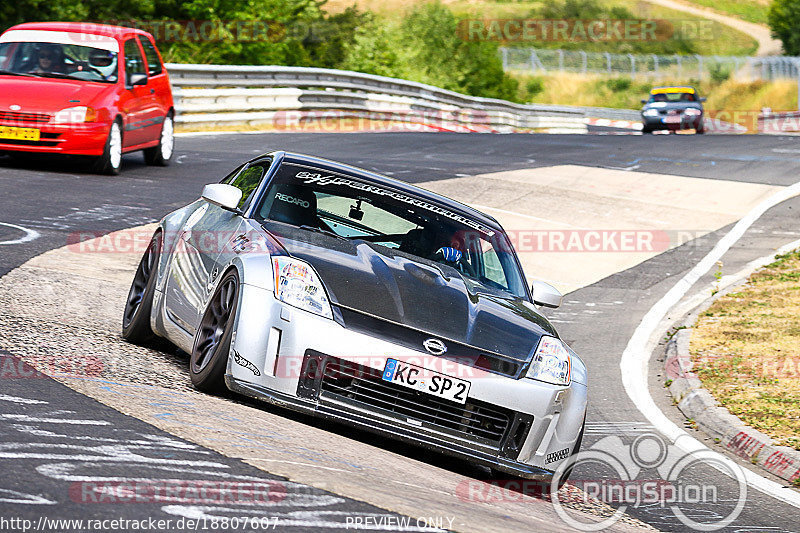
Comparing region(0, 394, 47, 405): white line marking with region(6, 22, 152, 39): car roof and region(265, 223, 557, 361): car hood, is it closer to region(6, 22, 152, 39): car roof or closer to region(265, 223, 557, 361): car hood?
region(265, 223, 557, 361): car hood

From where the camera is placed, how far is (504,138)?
27781mm

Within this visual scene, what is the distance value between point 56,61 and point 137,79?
3.44 ft

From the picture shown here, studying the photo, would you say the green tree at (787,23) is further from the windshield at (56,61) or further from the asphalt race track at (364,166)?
the windshield at (56,61)

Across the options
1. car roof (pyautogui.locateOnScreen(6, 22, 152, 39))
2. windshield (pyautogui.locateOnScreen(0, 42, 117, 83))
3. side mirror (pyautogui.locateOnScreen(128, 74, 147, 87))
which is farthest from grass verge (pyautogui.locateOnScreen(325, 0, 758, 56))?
windshield (pyautogui.locateOnScreen(0, 42, 117, 83))

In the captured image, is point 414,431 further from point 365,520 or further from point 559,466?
point 365,520

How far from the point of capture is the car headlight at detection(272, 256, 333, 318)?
5633mm

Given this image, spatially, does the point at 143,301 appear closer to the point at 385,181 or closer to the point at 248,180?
the point at 248,180

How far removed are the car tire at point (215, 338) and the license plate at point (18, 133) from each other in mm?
8964

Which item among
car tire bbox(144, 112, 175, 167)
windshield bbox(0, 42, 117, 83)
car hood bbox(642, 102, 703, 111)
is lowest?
A: car hood bbox(642, 102, 703, 111)

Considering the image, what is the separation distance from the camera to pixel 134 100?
15586 mm

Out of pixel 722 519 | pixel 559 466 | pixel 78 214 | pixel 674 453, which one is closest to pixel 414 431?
pixel 559 466

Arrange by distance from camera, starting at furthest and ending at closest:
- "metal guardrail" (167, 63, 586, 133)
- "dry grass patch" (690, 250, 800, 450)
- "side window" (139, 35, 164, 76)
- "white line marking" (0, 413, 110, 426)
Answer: "metal guardrail" (167, 63, 586, 133) < "side window" (139, 35, 164, 76) < "dry grass patch" (690, 250, 800, 450) < "white line marking" (0, 413, 110, 426)

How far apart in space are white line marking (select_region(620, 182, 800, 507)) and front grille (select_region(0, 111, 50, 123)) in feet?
25.0

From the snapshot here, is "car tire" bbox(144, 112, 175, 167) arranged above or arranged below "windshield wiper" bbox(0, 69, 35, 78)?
below
